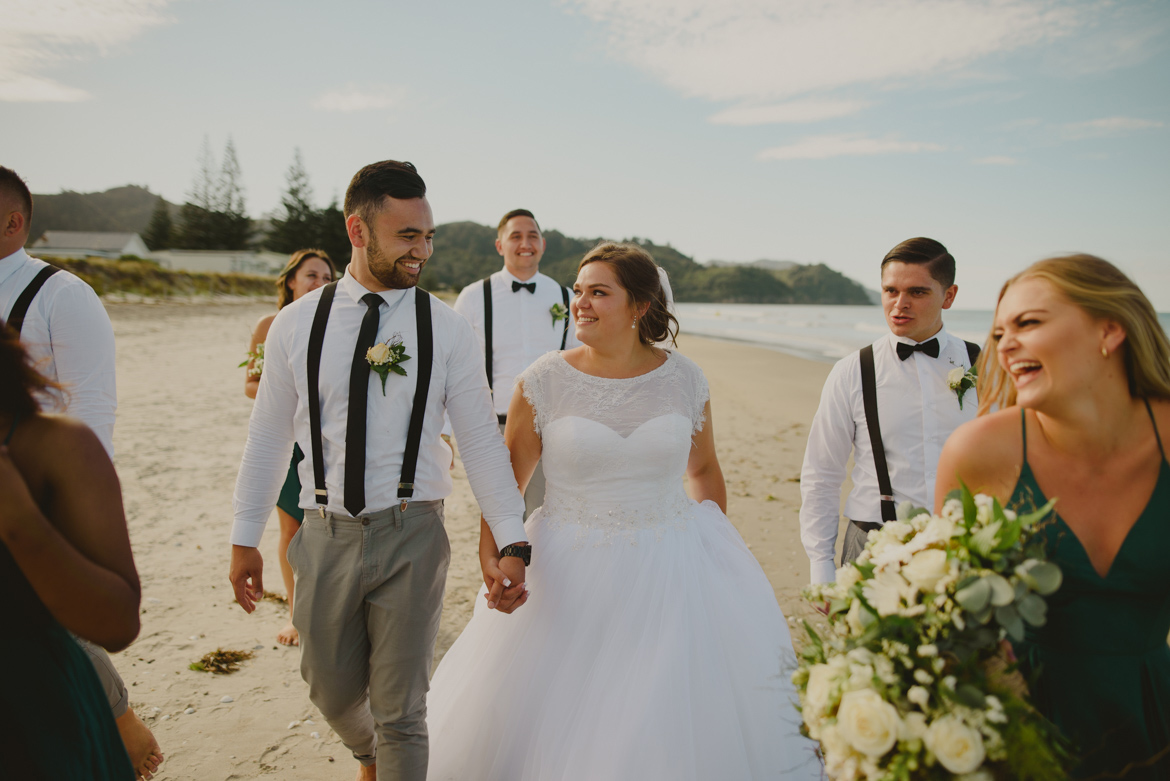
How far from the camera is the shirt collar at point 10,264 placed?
3.31m

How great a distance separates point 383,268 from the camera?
10.0 ft

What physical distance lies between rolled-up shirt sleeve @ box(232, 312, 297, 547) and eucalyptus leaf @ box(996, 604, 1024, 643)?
2840 mm

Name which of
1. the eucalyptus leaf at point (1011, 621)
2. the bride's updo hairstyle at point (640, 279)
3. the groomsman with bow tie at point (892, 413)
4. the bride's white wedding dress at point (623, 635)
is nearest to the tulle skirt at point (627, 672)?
the bride's white wedding dress at point (623, 635)

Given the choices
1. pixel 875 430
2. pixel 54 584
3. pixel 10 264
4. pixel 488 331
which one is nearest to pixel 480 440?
pixel 54 584

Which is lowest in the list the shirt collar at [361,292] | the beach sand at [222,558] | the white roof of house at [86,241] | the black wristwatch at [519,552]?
the beach sand at [222,558]

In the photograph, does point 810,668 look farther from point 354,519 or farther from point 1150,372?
point 354,519

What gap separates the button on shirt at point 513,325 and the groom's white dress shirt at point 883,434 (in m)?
3.30

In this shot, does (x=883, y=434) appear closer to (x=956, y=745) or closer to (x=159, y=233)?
(x=956, y=745)

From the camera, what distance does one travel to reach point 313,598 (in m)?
2.94

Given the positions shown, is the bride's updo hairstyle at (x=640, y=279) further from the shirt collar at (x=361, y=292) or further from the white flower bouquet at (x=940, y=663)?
the white flower bouquet at (x=940, y=663)

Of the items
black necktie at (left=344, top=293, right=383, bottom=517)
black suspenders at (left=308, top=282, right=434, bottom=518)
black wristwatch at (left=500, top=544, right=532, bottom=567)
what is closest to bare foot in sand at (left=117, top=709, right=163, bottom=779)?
black suspenders at (left=308, top=282, right=434, bottom=518)

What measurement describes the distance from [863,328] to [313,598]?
1826 inches

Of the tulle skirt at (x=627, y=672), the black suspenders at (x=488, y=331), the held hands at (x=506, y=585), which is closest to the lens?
the tulle skirt at (x=627, y=672)

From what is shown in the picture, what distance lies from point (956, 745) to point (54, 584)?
205 centimetres
